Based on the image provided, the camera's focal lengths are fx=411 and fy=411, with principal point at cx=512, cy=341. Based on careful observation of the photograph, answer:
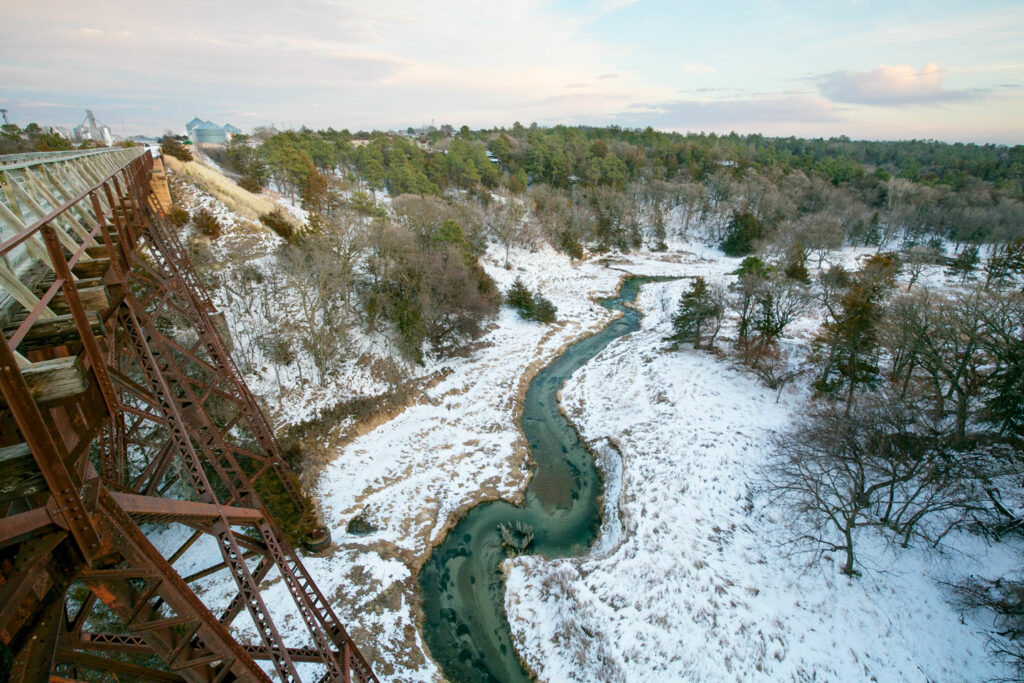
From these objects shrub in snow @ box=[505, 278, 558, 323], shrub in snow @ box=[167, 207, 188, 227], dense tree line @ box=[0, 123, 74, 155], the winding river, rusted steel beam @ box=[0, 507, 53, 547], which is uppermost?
dense tree line @ box=[0, 123, 74, 155]

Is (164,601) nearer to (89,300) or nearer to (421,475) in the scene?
(89,300)

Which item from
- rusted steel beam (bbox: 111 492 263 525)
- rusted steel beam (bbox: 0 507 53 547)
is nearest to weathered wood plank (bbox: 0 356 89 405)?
rusted steel beam (bbox: 0 507 53 547)

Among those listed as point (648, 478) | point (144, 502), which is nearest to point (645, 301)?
point (648, 478)

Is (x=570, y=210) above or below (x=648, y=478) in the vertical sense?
above

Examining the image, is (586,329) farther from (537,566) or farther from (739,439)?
(537,566)

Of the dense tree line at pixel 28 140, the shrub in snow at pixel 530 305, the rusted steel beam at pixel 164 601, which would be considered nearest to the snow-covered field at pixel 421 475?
the shrub in snow at pixel 530 305

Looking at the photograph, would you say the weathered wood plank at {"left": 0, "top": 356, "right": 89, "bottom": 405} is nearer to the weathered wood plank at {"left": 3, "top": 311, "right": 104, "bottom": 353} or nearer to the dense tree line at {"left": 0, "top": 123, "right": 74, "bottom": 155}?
the weathered wood plank at {"left": 3, "top": 311, "right": 104, "bottom": 353}
